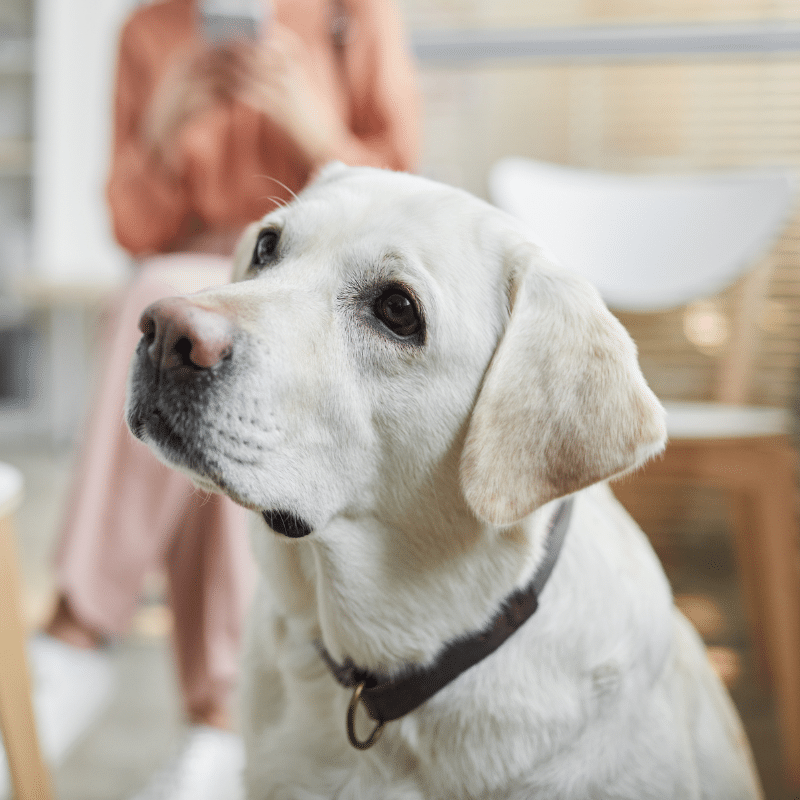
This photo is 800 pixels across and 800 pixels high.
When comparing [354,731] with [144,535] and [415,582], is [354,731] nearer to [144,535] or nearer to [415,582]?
[415,582]

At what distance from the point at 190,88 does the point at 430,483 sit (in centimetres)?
118

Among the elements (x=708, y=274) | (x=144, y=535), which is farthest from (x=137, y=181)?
(x=708, y=274)

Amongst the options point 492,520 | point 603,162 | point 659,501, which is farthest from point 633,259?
point 492,520

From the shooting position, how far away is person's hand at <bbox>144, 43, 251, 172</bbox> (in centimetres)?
155

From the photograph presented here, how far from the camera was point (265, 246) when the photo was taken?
0.98 metres

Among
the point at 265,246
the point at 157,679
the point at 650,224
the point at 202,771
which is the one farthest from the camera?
the point at 650,224

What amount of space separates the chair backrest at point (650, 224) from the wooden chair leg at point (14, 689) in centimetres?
155

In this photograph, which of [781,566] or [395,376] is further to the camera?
[781,566]

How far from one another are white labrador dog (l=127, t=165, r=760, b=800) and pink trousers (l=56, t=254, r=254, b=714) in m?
0.60

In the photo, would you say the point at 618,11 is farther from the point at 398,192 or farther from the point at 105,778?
the point at 105,778

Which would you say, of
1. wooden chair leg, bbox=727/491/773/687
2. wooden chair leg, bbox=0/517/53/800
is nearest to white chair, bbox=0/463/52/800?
wooden chair leg, bbox=0/517/53/800

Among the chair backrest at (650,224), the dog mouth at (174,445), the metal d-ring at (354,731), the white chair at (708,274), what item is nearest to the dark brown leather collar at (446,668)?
the metal d-ring at (354,731)

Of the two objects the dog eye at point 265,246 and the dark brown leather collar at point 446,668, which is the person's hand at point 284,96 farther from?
the dark brown leather collar at point 446,668

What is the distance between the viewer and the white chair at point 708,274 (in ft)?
5.52
